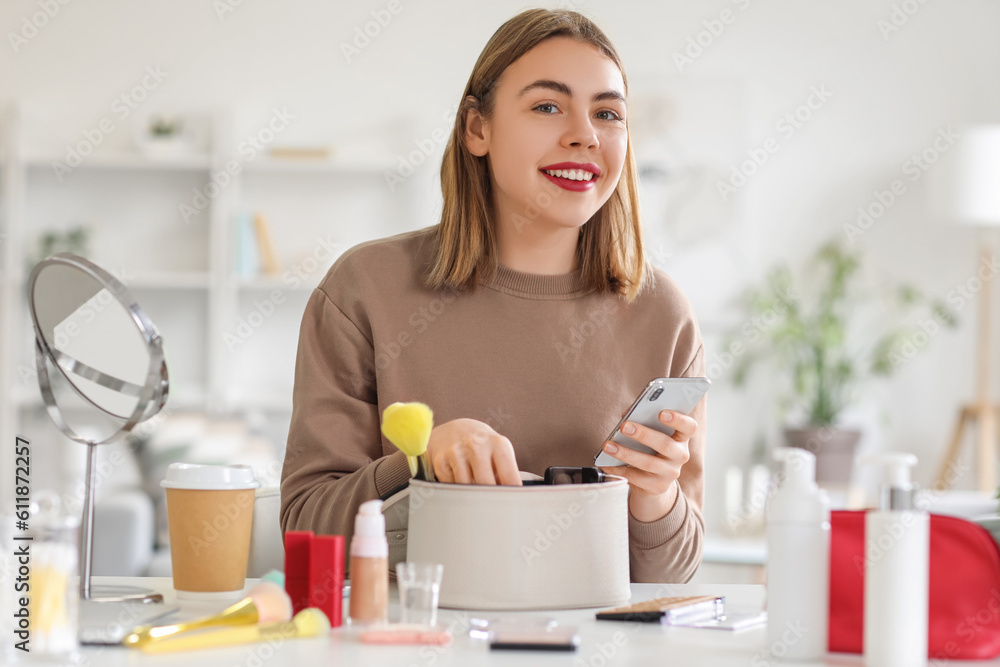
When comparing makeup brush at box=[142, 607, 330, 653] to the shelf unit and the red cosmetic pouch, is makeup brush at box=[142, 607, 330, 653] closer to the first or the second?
the red cosmetic pouch

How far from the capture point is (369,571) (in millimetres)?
834

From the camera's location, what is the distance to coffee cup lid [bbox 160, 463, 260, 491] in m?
0.95

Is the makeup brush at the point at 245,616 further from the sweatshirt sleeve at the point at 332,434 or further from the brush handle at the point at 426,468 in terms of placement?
the sweatshirt sleeve at the point at 332,434

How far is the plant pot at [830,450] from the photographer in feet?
12.4

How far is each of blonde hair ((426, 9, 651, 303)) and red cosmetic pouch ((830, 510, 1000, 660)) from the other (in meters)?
0.70

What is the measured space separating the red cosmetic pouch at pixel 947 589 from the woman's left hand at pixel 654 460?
10.7 inches

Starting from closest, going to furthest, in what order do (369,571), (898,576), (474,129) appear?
(898,576), (369,571), (474,129)

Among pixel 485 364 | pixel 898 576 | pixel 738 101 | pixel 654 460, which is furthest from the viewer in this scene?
pixel 738 101

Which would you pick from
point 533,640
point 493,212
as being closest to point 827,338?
point 493,212

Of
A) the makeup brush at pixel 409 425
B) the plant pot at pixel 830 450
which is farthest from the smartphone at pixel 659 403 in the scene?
the plant pot at pixel 830 450

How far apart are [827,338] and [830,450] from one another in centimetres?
40

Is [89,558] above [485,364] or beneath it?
beneath

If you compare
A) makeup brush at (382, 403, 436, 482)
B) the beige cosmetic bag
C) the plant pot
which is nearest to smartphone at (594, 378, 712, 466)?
the beige cosmetic bag

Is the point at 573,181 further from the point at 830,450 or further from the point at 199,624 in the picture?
the point at 830,450
